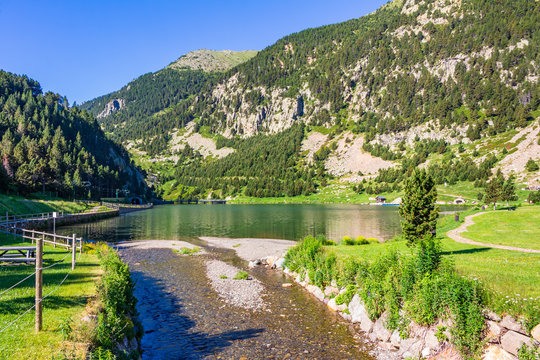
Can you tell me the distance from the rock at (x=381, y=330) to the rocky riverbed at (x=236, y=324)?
1.12 meters

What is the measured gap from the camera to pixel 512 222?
1705 inches

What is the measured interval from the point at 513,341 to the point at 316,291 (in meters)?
15.7

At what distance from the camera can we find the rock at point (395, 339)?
53.8 ft

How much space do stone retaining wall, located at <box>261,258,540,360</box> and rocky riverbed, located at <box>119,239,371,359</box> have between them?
0.91 metres

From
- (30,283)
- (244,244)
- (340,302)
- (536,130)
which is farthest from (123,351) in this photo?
(536,130)

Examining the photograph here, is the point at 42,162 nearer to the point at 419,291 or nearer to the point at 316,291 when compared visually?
the point at 316,291

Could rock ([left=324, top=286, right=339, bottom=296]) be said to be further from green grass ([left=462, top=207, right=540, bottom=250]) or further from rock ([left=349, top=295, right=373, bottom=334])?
green grass ([left=462, top=207, right=540, bottom=250])

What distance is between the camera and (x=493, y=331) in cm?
1280

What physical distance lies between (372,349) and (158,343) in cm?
1241

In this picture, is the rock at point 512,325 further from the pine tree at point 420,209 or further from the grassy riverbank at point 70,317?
the pine tree at point 420,209

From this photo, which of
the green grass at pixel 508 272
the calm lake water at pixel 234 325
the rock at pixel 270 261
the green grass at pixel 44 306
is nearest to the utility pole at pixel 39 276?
the green grass at pixel 44 306

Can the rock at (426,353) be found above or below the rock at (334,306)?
above

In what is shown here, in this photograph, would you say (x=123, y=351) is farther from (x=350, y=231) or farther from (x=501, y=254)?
(x=350, y=231)

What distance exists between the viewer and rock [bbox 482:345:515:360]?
38.2 feet
